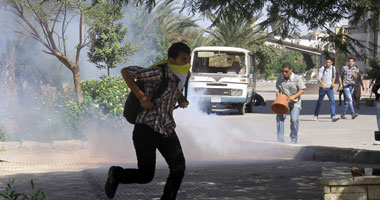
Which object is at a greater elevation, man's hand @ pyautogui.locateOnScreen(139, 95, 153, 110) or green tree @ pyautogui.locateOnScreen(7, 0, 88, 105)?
green tree @ pyautogui.locateOnScreen(7, 0, 88, 105)

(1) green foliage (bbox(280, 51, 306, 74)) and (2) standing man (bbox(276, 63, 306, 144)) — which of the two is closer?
(2) standing man (bbox(276, 63, 306, 144))

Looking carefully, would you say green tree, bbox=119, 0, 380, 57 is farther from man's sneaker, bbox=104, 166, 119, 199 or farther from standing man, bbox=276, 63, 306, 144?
standing man, bbox=276, 63, 306, 144

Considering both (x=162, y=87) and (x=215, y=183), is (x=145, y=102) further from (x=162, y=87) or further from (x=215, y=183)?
(x=215, y=183)

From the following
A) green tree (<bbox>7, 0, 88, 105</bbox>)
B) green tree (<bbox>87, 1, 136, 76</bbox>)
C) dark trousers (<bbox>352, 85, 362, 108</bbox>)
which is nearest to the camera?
green tree (<bbox>7, 0, 88, 105</bbox>)

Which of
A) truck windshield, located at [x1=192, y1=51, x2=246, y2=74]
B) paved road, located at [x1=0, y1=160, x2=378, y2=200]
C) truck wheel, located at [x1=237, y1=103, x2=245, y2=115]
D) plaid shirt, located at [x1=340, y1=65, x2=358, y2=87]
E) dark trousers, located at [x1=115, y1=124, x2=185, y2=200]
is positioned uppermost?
truck windshield, located at [x1=192, y1=51, x2=246, y2=74]

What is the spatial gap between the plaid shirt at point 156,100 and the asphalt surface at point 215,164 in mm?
1461

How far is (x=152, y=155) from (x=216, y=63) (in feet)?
53.6

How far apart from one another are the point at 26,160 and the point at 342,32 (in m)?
5.66

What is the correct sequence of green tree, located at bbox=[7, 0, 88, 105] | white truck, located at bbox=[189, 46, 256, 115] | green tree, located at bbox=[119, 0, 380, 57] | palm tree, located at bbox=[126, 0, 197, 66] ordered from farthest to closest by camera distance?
1. palm tree, located at bbox=[126, 0, 197, 66]
2. white truck, located at bbox=[189, 46, 256, 115]
3. green tree, located at bbox=[7, 0, 88, 105]
4. green tree, located at bbox=[119, 0, 380, 57]

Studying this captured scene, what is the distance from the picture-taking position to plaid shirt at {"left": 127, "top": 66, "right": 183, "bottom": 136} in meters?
4.97

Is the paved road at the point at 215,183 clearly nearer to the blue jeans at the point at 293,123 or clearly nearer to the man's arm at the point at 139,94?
the man's arm at the point at 139,94

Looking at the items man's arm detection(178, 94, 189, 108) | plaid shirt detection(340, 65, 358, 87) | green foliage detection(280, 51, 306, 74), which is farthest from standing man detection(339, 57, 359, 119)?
green foliage detection(280, 51, 306, 74)

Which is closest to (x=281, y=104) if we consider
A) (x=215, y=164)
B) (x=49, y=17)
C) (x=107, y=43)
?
(x=215, y=164)

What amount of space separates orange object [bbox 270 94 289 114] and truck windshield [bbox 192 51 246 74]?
1011 centimetres
